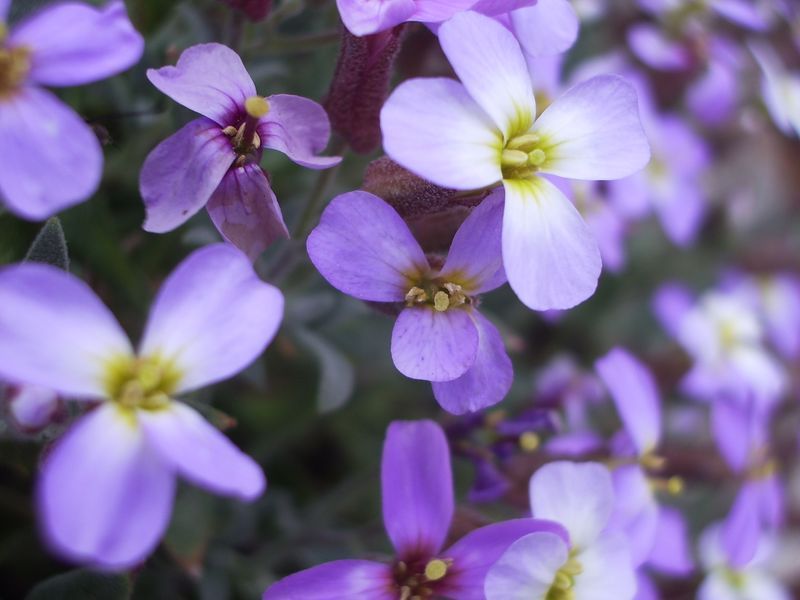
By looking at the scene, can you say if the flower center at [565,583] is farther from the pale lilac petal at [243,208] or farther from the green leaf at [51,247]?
the green leaf at [51,247]

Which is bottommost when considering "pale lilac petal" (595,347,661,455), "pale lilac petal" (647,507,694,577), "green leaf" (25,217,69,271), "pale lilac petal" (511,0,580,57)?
"pale lilac petal" (647,507,694,577)

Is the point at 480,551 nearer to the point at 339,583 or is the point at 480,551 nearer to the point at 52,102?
the point at 339,583

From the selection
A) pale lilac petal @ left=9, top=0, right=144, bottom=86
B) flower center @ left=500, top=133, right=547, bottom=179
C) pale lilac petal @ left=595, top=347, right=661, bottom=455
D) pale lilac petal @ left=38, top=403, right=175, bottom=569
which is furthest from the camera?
pale lilac petal @ left=595, top=347, right=661, bottom=455

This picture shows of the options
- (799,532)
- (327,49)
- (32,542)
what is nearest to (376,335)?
(327,49)

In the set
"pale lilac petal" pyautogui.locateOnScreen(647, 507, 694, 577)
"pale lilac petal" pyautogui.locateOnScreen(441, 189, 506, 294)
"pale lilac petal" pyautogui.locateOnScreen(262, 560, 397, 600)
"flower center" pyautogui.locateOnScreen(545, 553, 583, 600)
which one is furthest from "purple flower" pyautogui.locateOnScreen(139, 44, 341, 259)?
"pale lilac petal" pyautogui.locateOnScreen(647, 507, 694, 577)

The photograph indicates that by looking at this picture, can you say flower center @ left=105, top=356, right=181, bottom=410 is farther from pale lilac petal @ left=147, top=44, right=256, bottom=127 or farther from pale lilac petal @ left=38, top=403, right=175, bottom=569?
pale lilac petal @ left=147, top=44, right=256, bottom=127

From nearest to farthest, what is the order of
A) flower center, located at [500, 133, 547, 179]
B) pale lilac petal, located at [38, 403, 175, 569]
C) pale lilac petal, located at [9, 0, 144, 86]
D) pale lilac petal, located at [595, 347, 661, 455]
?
pale lilac petal, located at [38, 403, 175, 569]
pale lilac petal, located at [9, 0, 144, 86]
flower center, located at [500, 133, 547, 179]
pale lilac petal, located at [595, 347, 661, 455]
